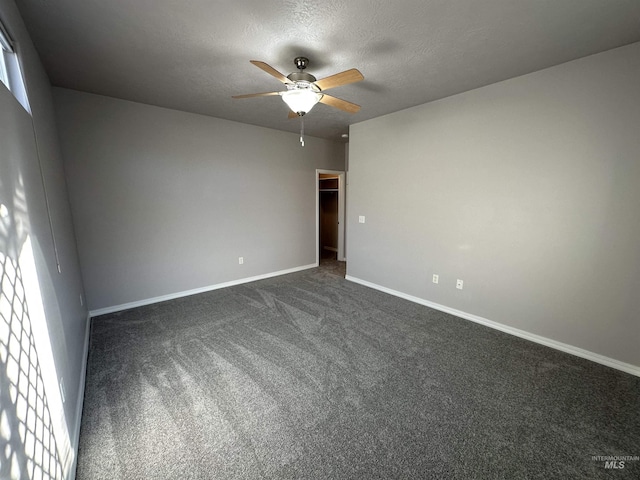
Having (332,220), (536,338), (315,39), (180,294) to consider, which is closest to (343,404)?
(536,338)

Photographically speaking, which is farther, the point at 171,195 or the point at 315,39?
the point at 171,195

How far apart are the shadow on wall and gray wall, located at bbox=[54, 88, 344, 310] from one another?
2.20m

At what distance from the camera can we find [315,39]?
1979 millimetres

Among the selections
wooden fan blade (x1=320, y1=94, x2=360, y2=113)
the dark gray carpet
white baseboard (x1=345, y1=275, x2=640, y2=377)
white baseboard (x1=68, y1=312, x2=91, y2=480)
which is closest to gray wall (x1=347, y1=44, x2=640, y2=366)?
white baseboard (x1=345, y1=275, x2=640, y2=377)

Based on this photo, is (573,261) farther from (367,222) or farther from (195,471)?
(195,471)

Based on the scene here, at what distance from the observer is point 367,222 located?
423cm

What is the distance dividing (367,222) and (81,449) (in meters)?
3.75

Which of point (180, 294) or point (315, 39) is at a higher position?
point (315, 39)

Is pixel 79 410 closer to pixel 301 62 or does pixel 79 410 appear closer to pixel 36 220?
pixel 36 220

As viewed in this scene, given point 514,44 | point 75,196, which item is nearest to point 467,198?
point 514,44

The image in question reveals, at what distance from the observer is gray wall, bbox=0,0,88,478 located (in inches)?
43.1
